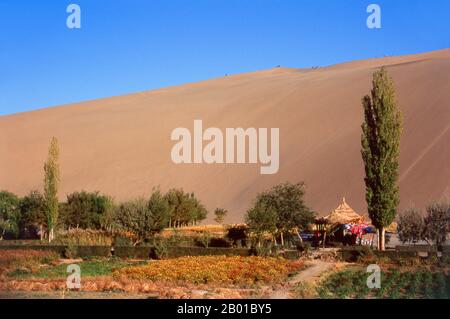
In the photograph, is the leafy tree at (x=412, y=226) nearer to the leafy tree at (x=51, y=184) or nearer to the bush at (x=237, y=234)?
the bush at (x=237, y=234)

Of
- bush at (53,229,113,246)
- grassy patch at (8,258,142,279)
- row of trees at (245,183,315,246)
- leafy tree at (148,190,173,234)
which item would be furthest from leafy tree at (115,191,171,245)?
grassy patch at (8,258,142,279)

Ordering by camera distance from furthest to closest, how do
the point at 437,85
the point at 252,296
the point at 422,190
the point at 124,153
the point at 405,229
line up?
the point at 124,153 < the point at 437,85 < the point at 422,190 < the point at 405,229 < the point at 252,296

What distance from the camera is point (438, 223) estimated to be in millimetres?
31016

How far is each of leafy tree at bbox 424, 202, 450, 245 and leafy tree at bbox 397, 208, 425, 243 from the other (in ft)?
1.54

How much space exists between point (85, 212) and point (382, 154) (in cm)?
2123

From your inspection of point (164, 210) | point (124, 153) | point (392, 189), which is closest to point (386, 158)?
point (392, 189)

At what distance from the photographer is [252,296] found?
55.9ft

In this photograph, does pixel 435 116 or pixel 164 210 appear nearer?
pixel 164 210

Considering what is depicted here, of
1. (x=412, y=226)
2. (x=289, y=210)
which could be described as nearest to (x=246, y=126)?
(x=289, y=210)

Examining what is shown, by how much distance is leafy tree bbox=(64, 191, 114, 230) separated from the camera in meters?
42.4

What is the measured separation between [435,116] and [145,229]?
34337mm

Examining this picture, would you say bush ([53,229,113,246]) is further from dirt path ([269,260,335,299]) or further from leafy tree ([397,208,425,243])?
leafy tree ([397,208,425,243])

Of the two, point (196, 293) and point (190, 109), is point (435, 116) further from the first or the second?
point (196, 293)

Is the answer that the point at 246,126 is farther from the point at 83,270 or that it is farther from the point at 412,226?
the point at 83,270
